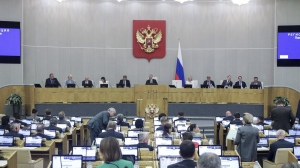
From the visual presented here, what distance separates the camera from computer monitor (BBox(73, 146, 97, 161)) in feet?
32.1

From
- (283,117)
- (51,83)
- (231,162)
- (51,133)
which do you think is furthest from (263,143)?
(51,83)

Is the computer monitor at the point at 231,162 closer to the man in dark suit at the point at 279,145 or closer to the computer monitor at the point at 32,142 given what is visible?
the man in dark suit at the point at 279,145

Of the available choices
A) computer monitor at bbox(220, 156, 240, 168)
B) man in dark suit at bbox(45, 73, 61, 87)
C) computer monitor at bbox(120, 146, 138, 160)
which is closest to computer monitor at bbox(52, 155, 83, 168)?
computer monitor at bbox(120, 146, 138, 160)

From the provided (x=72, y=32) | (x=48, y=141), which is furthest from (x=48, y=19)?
(x=48, y=141)

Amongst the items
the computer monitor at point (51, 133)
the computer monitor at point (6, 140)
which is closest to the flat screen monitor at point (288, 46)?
the computer monitor at point (51, 133)

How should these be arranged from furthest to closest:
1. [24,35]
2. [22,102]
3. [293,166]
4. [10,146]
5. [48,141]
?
[24,35], [22,102], [48,141], [10,146], [293,166]

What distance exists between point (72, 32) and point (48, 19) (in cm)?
137

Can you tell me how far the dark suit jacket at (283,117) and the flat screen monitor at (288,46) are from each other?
11.1 metres

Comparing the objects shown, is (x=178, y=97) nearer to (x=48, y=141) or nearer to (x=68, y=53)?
(x=68, y=53)

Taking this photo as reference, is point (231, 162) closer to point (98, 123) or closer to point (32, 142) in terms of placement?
point (32, 142)

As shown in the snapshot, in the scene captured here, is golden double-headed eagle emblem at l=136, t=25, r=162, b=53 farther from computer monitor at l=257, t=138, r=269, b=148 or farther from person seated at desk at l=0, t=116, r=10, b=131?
computer monitor at l=257, t=138, r=269, b=148

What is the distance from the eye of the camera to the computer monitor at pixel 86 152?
9773mm

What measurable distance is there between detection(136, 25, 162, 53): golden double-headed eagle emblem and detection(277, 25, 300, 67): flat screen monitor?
20.2 ft

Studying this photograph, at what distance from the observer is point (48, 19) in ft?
84.4
